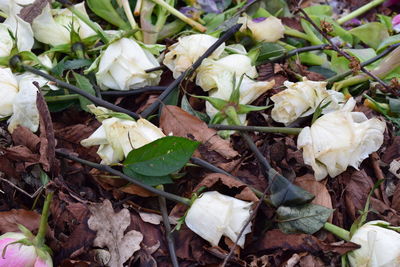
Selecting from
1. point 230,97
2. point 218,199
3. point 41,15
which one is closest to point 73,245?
point 218,199

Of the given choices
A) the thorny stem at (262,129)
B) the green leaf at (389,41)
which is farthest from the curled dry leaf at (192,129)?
the green leaf at (389,41)

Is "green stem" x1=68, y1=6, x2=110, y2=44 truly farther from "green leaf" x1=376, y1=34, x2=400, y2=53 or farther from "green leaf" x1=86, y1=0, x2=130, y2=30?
"green leaf" x1=376, y1=34, x2=400, y2=53

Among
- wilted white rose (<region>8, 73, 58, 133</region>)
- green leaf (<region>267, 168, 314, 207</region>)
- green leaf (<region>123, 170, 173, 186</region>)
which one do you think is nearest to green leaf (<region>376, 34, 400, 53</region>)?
green leaf (<region>267, 168, 314, 207</region>)

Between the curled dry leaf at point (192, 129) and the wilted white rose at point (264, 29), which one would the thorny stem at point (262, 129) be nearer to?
the curled dry leaf at point (192, 129)

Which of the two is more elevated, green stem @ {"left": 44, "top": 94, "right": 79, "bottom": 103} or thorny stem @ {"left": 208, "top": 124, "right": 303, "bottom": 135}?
green stem @ {"left": 44, "top": 94, "right": 79, "bottom": 103}

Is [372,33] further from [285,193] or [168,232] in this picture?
[168,232]

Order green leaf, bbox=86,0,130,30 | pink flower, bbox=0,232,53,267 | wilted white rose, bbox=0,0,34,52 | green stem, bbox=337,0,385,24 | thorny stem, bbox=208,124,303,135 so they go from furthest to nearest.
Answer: green stem, bbox=337,0,385,24 → green leaf, bbox=86,0,130,30 → wilted white rose, bbox=0,0,34,52 → thorny stem, bbox=208,124,303,135 → pink flower, bbox=0,232,53,267

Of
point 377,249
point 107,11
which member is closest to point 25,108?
point 107,11
